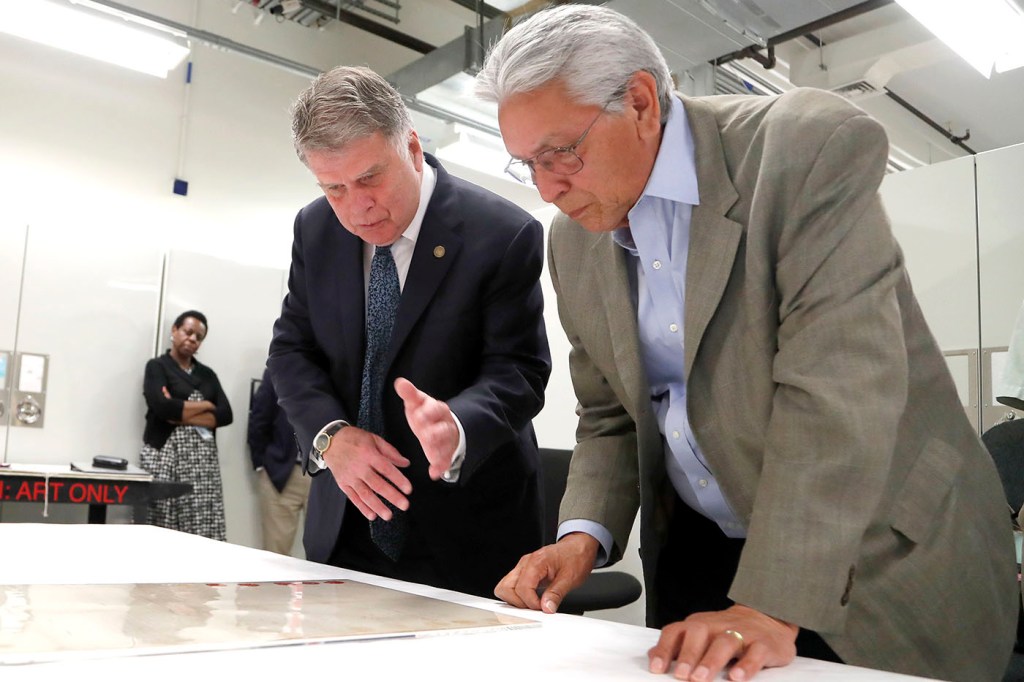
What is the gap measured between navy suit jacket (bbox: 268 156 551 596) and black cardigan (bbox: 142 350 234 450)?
12.1ft

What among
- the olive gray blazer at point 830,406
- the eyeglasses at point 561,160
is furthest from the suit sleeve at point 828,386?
the eyeglasses at point 561,160

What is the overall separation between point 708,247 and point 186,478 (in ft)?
15.0

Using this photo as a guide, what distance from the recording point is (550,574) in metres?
1.13

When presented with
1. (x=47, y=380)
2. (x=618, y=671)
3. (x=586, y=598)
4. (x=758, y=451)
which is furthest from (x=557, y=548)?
(x=47, y=380)

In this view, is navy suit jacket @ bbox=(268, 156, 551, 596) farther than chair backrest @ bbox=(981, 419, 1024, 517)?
No

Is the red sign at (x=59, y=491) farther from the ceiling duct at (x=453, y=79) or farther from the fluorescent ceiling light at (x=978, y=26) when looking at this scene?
the fluorescent ceiling light at (x=978, y=26)

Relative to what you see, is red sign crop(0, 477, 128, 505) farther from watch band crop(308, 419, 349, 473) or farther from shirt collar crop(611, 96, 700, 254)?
shirt collar crop(611, 96, 700, 254)

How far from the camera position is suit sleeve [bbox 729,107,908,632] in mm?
868

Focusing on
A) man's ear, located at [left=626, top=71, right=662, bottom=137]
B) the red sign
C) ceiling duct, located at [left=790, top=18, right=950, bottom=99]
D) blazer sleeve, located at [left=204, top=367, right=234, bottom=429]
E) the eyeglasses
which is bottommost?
the red sign

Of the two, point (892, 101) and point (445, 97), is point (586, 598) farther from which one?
point (892, 101)

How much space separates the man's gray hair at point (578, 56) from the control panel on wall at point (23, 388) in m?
4.50

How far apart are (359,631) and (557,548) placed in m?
0.38

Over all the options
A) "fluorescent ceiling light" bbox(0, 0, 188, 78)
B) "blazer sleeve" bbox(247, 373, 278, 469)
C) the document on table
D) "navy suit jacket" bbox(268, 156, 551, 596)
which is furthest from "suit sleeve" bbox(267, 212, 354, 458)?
"blazer sleeve" bbox(247, 373, 278, 469)

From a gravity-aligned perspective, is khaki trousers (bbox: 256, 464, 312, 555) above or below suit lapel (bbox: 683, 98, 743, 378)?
below
